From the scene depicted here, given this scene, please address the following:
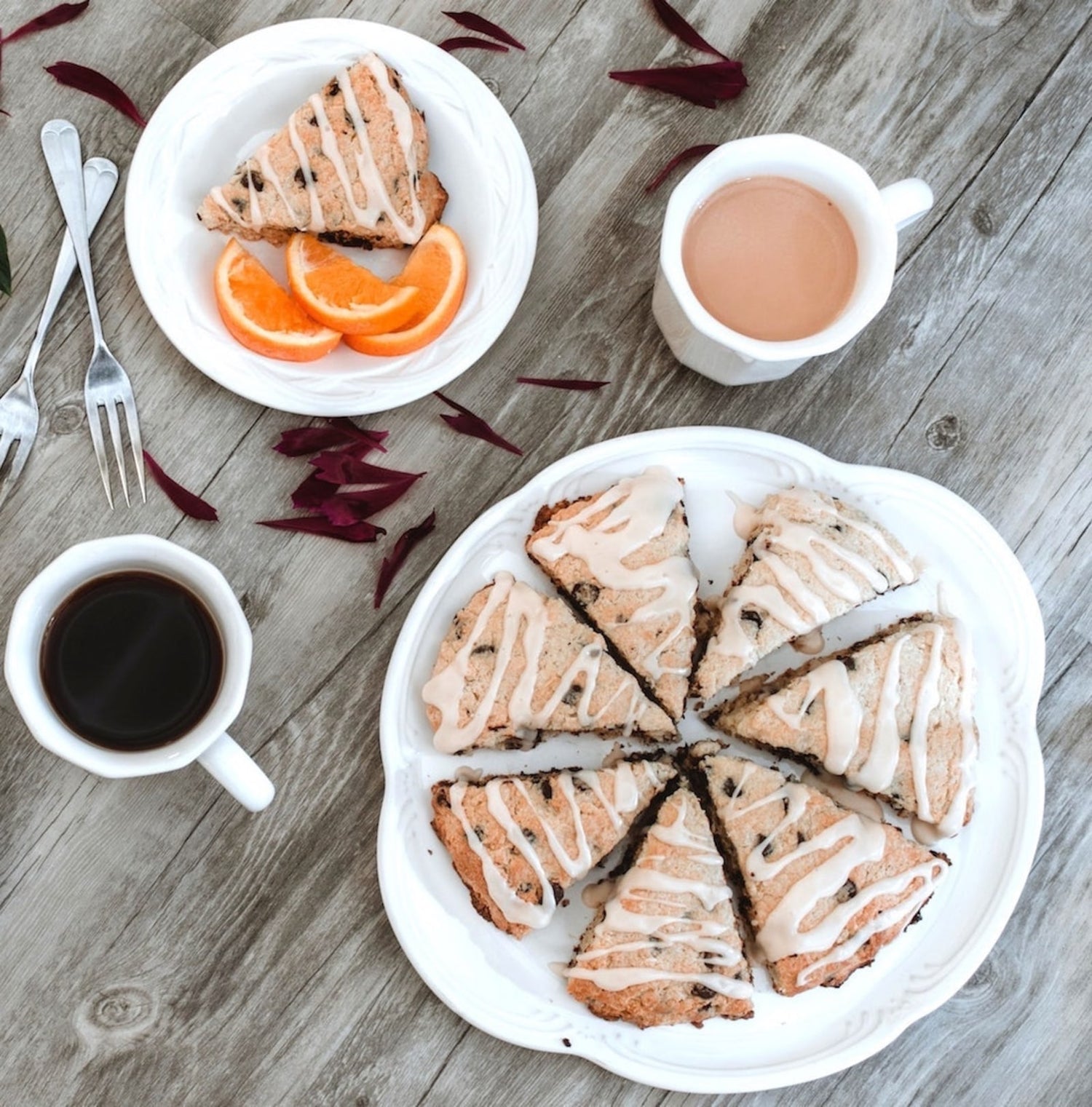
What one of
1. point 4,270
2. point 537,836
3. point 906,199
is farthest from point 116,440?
point 906,199

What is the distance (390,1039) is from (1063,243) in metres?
2.29

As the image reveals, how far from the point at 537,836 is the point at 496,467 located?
2.55 ft

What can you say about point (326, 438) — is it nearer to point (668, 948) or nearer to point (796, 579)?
point (796, 579)

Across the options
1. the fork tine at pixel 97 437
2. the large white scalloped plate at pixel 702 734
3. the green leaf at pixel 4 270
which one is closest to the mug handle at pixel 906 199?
the large white scalloped plate at pixel 702 734

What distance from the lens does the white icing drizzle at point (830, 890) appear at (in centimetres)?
202

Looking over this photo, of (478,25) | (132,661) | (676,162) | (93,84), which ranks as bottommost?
(132,661)

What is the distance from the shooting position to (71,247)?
86.0 inches

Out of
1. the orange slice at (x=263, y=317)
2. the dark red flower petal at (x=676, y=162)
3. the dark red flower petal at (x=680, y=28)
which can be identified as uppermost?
the dark red flower petal at (x=680, y=28)

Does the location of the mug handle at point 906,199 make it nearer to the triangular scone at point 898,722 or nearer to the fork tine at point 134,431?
the triangular scone at point 898,722

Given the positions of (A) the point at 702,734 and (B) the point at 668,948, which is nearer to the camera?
(B) the point at 668,948

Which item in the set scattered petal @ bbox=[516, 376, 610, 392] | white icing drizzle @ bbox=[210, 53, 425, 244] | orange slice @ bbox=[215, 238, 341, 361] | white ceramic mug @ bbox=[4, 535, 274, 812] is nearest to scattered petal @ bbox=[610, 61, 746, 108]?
white icing drizzle @ bbox=[210, 53, 425, 244]

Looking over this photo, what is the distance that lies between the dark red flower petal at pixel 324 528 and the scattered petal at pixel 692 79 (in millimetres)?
1137

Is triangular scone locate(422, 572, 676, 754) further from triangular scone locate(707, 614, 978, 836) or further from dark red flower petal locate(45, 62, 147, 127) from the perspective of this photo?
dark red flower petal locate(45, 62, 147, 127)

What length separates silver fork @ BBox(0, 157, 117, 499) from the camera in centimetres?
215
